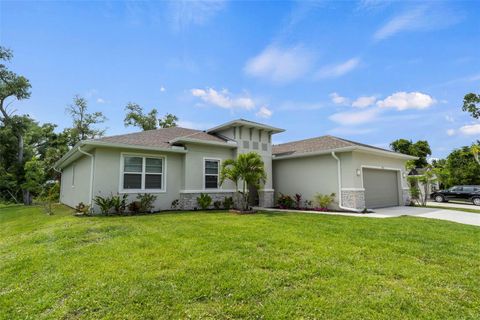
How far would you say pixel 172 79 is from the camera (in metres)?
13.5

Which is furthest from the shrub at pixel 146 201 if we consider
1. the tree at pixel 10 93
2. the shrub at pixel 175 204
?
the tree at pixel 10 93

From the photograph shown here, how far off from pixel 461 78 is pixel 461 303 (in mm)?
14140

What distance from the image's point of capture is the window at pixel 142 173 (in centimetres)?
1080

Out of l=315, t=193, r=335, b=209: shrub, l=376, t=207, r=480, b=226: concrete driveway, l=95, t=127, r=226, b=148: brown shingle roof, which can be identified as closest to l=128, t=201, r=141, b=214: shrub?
l=95, t=127, r=226, b=148: brown shingle roof

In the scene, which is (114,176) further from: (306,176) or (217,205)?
(306,176)

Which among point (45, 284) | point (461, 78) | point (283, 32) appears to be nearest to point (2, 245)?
point (45, 284)

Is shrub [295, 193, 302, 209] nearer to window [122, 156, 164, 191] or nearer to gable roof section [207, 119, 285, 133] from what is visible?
gable roof section [207, 119, 285, 133]

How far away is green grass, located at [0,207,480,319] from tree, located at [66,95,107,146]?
2563 centimetres

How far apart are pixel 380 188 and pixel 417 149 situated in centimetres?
3007

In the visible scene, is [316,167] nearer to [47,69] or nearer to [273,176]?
[273,176]

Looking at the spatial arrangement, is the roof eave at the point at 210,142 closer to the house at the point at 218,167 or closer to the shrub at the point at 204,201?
the house at the point at 218,167

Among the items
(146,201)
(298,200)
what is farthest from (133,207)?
(298,200)

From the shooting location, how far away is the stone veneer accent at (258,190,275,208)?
14031 mm

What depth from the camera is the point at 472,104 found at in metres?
24.4
